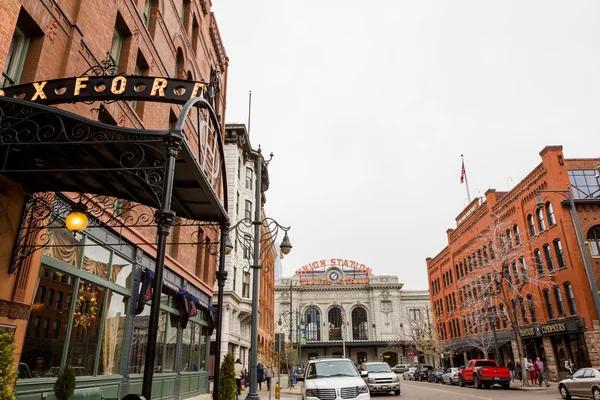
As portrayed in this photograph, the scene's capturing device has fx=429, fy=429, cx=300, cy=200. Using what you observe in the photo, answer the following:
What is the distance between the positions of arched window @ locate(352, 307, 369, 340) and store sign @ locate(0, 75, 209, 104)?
82.7 metres

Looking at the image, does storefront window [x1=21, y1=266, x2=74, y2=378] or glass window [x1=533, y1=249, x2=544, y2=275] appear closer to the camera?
storefront window [x1=21, y1=266, x2=74, y2=378]

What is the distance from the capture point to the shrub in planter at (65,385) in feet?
28.3

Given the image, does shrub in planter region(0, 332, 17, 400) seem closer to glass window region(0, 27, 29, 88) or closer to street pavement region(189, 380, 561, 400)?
glass window region(0, 27, 29, 88)

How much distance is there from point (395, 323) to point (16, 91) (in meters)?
82.9

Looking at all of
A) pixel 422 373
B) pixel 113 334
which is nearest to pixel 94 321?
pixel 113 334

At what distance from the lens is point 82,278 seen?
10.9 meters

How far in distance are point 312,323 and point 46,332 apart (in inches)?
3174

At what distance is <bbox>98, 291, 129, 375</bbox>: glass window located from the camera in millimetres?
11961

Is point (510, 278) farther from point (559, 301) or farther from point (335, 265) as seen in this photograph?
point (335, 265)

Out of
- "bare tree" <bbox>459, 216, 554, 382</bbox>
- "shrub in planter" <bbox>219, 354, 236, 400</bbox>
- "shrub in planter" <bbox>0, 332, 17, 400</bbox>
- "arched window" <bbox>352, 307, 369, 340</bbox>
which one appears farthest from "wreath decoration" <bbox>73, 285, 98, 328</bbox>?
"arched window" <bbox>352, 307, 369, 340</bbox>

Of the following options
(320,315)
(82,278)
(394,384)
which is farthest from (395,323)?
(82,278)

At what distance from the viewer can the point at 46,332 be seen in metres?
9.42

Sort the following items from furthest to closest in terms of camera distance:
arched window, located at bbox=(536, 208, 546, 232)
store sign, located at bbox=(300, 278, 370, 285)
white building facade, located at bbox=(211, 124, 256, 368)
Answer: store sign, located at bbox=(300, 278, 370, 285), arched window, located at bbox=(536, 208, 546, 232), white building facade, located at bbox=(211, 124, 256, 368)

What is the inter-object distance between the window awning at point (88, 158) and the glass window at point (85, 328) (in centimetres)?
330
